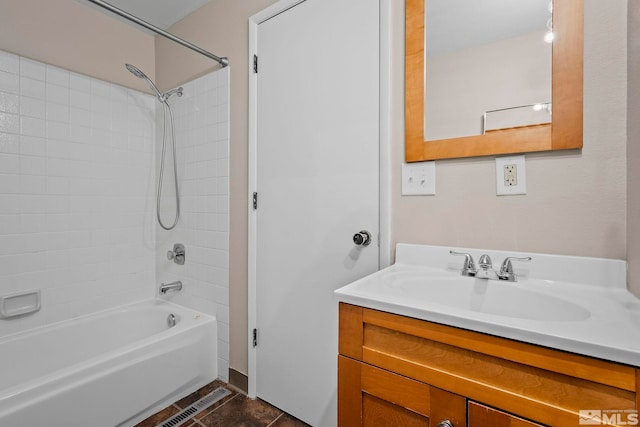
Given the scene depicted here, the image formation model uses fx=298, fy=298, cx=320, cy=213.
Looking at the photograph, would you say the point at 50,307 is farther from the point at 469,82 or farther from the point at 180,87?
the point at 469,82

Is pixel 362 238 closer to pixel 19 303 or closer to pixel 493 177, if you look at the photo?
pixel 493 177

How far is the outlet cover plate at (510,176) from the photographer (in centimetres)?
102

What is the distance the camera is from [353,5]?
4.39 ft

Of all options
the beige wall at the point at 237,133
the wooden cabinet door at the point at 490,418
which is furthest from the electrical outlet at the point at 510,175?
the beige wall at the point at 237,133

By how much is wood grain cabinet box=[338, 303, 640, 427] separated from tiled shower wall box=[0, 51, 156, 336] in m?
1.94

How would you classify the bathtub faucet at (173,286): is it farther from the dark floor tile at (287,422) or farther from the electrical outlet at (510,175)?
the electrical outlet at (510,175)

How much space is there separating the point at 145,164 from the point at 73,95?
0.58 m

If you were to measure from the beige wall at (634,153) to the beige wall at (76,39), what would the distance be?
267 centimetres

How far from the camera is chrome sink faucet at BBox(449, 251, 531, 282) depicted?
0.99 m

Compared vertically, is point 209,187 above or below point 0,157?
below

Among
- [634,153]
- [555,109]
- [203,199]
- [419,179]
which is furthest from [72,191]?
[634,153]

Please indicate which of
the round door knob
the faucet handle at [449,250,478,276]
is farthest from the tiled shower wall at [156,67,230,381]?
the faucet handle at [449,250,478,276]

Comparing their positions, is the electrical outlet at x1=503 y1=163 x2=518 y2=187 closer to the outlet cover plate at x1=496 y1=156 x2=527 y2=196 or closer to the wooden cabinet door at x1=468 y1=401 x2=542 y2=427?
the outlet cover plate at x1=496 y1=156 x2=527 y2=196

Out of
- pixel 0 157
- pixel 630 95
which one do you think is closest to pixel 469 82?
pixel 630 95
